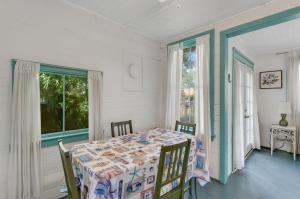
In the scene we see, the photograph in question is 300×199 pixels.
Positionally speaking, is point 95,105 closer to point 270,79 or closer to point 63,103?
point 63,103

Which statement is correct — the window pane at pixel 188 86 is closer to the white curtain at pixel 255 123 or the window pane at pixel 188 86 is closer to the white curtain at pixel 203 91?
the white curtain at pixel 203 91

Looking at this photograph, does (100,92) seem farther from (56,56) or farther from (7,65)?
(7,65)

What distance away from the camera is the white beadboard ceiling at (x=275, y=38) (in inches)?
108

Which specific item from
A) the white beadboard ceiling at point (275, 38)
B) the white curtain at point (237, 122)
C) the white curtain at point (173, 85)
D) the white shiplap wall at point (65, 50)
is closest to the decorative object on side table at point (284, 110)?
the white beadboard ceiling at point (275, 38)

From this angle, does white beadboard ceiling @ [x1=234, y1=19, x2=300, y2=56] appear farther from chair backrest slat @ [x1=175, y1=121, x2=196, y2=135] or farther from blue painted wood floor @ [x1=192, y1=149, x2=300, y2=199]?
blue painted wood floor @ [x1=192, y1=149, x2=300, y2=199]

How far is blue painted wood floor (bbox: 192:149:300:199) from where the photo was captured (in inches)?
85.8

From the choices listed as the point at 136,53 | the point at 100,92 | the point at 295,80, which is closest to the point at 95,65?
the point at 100,92

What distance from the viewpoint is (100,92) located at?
236 cm

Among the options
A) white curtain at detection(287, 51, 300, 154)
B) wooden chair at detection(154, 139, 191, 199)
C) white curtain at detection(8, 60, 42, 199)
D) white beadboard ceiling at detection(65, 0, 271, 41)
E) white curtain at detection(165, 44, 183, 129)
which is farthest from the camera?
white curtain at detection(287, 51, 300, 154)

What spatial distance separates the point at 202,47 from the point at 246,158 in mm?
2702

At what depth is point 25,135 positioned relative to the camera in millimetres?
1694

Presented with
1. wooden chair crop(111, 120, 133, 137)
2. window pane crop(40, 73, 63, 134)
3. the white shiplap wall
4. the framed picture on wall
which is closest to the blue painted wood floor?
wooden chair crop(111, 120, 133, 137)

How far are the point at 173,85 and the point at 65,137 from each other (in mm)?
2086

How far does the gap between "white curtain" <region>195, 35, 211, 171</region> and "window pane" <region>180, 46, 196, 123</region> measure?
7.7 inches
